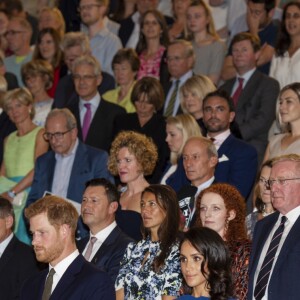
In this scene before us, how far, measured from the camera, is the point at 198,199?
803cm

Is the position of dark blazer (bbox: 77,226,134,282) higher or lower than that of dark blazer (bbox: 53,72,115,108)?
lower

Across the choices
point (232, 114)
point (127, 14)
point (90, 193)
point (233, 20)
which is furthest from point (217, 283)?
point (127, 14)

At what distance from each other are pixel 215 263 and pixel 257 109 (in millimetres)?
4489

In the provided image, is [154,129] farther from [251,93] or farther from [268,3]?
[268,3]

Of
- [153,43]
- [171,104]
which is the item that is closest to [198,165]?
[171,104]

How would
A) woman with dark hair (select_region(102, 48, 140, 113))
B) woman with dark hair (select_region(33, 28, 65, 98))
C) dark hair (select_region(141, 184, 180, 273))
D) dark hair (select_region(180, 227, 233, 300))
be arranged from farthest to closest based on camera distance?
1. woman with dark hair (select_region(33, 28, 65, 98))
2. woman with dark hair (select_region(102, 48, 140, 113))
3. dark hair (select_region(141, 184, 180, 273))
4. dark hair (select_region(180, 227, 233, 300))

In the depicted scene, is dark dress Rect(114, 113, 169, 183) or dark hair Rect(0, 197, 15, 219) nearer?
dark hair Rect(0, 197, 15, 219)

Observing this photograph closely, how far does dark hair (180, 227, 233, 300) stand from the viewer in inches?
257

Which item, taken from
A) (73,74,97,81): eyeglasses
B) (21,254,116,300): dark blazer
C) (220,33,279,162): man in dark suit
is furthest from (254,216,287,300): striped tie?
(73,74,97,81): eyeglasses

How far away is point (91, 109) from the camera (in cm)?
1123

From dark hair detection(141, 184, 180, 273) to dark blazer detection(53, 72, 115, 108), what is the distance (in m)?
4.11

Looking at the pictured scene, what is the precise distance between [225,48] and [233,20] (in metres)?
1.24

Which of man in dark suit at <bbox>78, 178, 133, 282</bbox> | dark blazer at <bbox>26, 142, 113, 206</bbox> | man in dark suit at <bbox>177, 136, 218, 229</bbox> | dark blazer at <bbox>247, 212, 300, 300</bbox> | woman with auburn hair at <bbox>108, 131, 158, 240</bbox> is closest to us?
dark blazer at <bbox>247, 212, 300, 300</bbox>

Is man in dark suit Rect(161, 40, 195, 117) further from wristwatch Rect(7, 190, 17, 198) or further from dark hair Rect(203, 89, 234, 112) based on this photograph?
wristwatch Rect(7, 190, 17, 198)
